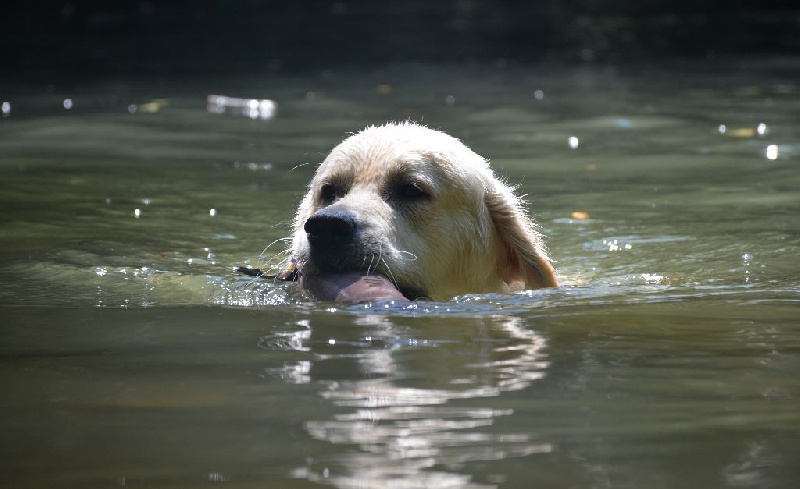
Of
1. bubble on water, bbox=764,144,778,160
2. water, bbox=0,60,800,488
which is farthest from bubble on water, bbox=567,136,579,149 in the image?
bubble on water, bbox=764,144,778,160

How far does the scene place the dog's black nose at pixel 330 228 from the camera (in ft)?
20.7

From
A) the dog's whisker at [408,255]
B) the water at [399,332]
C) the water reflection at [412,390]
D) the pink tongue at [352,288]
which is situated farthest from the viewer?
the dog's whisker at [408,255]

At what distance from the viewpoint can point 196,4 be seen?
36.9 metres

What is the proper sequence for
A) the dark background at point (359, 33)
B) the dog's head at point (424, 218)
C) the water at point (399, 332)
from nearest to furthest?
the water at point (399, 332) → the dog's head at point (424, 218) → the dark background at point (359, 33)

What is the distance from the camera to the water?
3914 millimetres

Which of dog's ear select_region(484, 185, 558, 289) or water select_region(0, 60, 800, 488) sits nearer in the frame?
water select_region(0, 60, 800, 488)

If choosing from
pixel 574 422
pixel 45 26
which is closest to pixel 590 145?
pixel 574 422

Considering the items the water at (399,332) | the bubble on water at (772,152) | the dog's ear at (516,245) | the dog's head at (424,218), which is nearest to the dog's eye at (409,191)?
the dog's head at (424,218)

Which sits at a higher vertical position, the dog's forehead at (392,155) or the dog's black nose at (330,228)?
the dog's forehead at (392,155)

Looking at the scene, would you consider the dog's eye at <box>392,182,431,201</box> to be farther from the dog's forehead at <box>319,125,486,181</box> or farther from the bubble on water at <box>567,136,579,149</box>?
the bubble on water at <box>567,136,579,149</box>

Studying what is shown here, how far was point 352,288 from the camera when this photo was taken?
630 centimetres

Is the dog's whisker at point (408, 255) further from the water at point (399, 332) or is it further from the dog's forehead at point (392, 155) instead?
the dog's forehead at point (392, 155)

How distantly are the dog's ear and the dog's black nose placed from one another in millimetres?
1290

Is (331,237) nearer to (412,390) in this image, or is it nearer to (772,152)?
(412,390)
